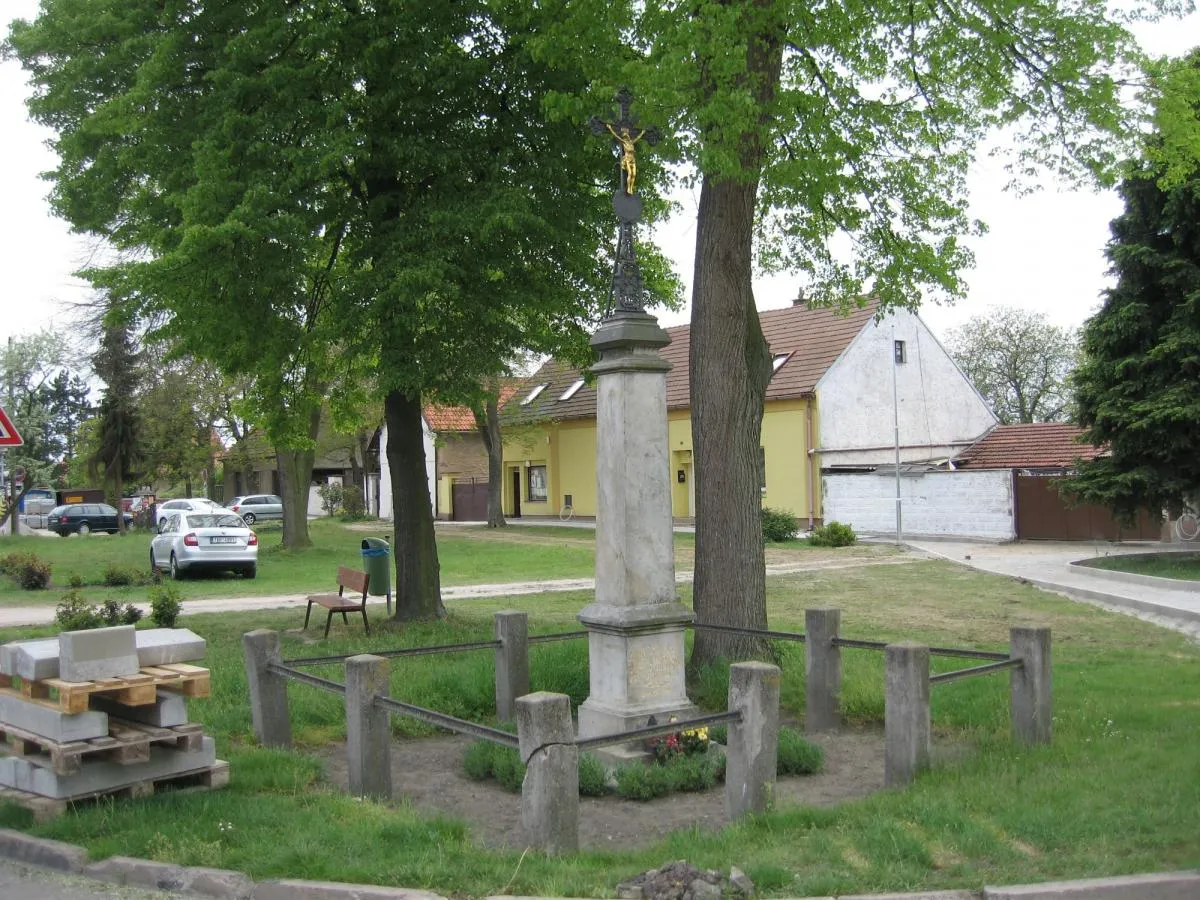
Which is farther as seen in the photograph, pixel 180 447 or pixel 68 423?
pixel 68 423

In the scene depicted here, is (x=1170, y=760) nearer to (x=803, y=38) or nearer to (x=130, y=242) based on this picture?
(x=803, y=38)

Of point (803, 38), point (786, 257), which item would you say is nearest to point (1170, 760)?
point (803, 38)

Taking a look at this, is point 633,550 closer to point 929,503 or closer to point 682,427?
point 929,503

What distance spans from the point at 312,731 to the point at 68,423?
8544 centimetres

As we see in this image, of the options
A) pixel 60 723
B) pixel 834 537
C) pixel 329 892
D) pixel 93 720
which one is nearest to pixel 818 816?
pixel 329 892

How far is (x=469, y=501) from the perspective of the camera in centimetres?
5034

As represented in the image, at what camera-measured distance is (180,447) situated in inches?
1656

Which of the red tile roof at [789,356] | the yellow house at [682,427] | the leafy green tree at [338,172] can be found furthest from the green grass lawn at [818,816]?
the red tile roof at [789,356]

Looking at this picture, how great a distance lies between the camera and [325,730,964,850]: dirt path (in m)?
6.48

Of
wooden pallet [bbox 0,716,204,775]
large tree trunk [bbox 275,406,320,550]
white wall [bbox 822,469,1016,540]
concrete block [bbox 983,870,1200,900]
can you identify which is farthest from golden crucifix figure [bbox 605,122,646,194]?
white wall [bbox 822,469,1016,540]

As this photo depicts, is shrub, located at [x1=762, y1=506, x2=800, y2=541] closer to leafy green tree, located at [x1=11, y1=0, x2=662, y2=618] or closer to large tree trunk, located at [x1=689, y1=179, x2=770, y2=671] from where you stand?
leafy green tree, located at [x1=11, y1=0, x2=662, y2=618]

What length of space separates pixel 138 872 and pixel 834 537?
25.8 meters

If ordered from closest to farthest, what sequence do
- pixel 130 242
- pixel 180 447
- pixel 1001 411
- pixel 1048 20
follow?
pixel 1048 20 → pixel 130 242 → pixel 180 447 → pixel 1001 411

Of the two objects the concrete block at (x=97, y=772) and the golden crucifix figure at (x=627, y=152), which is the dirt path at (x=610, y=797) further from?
the golden crucifix figure at (x=627, y=152)
